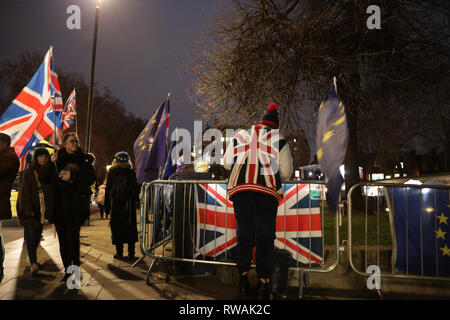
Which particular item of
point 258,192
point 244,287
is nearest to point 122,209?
point 244,287

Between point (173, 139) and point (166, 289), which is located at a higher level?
point (173, 139)

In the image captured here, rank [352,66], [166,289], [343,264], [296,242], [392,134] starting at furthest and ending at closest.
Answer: [392,134]
[352,66]
[343,264]
[296,242]
[166,289]

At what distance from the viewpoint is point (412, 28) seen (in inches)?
364

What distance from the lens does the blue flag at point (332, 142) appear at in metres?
4.70

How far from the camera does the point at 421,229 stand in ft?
16.3

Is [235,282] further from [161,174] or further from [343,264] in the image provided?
[161,174]

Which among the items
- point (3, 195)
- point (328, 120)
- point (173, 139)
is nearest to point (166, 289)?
point (3, 195)

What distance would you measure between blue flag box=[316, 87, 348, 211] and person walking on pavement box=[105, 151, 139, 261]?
12.1 ft

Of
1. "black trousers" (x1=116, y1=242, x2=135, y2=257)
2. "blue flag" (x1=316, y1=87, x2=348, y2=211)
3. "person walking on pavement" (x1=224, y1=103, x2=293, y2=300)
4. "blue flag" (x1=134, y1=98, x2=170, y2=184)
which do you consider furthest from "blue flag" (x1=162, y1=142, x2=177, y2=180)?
"blue flag" (x1=316, y1=87, x2=348, y2=211)

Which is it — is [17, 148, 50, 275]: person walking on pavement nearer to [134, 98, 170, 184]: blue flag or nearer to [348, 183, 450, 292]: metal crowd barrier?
[134, 98, 170, 184]: blue flag

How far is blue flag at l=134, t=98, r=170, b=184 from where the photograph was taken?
7199 mm

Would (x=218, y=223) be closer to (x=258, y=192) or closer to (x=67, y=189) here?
(x=258, y=192)
